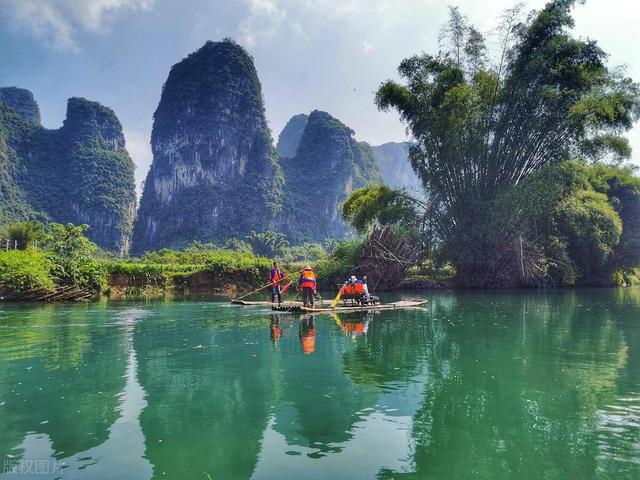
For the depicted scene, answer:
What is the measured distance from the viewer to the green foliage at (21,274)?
1977 centimetres

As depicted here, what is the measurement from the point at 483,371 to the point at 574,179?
2165cm

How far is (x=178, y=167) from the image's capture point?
10044 cm

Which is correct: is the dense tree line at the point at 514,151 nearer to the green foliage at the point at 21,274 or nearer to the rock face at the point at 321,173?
the green foliage at the point at 21,274

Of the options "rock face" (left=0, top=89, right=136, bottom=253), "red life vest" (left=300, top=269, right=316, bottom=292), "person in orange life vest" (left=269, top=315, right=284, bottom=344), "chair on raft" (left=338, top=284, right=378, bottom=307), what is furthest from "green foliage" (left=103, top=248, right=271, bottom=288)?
"rock face" (left=0, top=89, right=136, bottom=253)

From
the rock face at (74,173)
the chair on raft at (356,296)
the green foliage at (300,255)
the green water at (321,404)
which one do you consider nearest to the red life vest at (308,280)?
the chair on raft at (356,296)

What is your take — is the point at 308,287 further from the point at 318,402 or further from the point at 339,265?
the point at 339,265

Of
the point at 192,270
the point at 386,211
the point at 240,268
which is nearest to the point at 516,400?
the point at 386,211

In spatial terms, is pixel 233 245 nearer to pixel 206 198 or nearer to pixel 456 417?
pixel 206 198

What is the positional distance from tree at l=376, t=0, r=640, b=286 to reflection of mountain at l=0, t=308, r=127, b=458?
20.7m

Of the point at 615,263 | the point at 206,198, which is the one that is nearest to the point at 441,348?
the point at 615,263

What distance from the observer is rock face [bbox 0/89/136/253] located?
303ft

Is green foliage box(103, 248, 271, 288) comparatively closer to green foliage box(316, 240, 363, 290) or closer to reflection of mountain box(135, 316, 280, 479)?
green foliage box(316, 240, 363, 290)

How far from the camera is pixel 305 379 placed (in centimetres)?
Answer: 726

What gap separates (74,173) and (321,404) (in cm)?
10628
